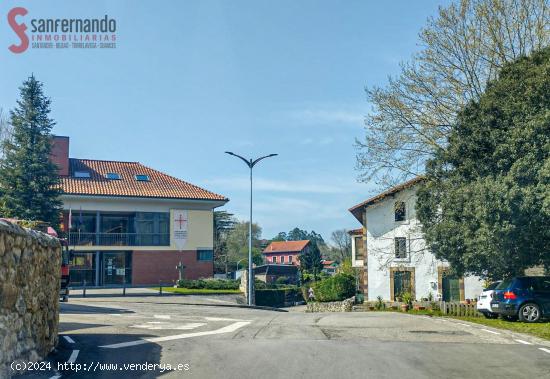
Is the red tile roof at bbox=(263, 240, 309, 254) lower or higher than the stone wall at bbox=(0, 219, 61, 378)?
higher

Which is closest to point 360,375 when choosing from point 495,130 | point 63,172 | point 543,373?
point 543,373

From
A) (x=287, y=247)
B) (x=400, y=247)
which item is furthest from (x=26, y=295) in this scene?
(x=287, y=247)

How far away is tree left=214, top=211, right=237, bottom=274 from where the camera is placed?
75.7 m

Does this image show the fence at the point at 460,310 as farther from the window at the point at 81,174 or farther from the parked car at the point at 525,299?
the window at the point at 81,174

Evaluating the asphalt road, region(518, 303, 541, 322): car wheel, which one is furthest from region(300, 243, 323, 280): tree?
the asphalt road

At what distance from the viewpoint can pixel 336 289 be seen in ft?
139

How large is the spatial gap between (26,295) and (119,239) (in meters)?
39.0

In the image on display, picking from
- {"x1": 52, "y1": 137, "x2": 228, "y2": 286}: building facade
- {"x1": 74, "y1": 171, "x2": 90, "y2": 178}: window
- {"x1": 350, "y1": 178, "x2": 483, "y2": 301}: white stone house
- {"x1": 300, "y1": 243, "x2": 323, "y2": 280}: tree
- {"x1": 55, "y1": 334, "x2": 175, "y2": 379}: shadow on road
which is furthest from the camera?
{"x1": 300, "y1": 243, "x2": 323, "y2": 280}: tree

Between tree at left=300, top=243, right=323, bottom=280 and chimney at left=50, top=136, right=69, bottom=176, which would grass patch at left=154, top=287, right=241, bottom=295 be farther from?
tree at left=300, top=243, right=323, bottom=280

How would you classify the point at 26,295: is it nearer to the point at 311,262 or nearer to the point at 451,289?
the point at 451,289

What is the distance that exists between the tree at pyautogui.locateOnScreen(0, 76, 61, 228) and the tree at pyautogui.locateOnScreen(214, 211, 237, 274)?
37678mm

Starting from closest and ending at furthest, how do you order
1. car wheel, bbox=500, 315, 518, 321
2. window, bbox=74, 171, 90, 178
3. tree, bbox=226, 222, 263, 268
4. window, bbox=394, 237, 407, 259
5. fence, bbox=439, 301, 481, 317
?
car wheel, bbox=500, 315, 518, 321
fence, bbox=439, 301, 481, 317
window, bbox=394, 237, 407, 259
window, bbox=74, 171, 90, 178
tree, bbox=226, 222, 263, 268

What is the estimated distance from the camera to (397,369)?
30.6ft

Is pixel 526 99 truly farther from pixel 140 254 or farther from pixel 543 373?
pixel 140 254
